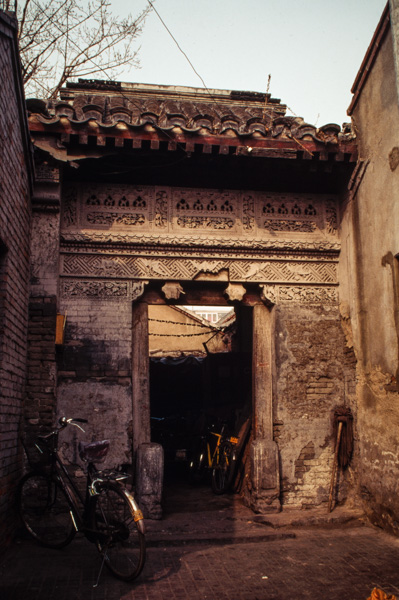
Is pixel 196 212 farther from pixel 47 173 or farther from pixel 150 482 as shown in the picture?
pixel 150 482

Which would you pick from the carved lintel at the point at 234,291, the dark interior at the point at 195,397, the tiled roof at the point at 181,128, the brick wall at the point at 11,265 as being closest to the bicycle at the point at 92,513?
the brick wall at the point at 11,265

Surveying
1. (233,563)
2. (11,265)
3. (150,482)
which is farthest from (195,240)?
(233,563)

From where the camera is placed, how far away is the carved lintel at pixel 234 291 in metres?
7.58

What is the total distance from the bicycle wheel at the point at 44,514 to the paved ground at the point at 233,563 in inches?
5.9

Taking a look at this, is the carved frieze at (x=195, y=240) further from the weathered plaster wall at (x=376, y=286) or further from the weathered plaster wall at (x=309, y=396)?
the weathered plaster wall at (x=376, y=286)

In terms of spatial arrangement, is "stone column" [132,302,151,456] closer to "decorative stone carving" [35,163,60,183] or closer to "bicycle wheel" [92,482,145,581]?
"bicycle wheel" [92,482,145,581]

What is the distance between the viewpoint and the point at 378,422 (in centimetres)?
662

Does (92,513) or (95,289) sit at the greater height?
(95,289)

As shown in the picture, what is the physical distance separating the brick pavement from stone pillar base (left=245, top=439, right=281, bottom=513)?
572 millimetres

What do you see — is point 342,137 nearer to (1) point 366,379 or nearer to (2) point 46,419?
(1) point 366,379

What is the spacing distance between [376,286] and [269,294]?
155 cm

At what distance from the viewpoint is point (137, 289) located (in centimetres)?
727

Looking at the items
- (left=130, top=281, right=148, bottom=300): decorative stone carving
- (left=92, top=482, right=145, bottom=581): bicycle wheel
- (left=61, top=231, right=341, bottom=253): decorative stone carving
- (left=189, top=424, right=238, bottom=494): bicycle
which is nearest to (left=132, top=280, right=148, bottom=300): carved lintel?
(left=130, top=281, right=148, bottom=300): decorative stone carving

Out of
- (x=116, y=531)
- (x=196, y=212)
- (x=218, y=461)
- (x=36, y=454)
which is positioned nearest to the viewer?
(x=116, y=531)
